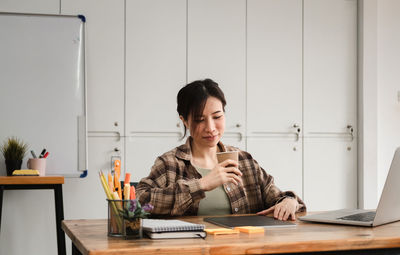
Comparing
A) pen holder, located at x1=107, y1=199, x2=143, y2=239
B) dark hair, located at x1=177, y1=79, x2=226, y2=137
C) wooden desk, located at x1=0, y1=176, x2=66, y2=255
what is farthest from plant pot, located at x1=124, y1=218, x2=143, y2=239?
wooden desk, located at x1=0, y1=176, x2=66, y2=255

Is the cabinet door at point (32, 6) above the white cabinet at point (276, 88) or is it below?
above

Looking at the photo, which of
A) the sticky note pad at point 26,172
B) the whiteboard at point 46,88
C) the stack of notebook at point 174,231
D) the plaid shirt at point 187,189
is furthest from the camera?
the whiteboard at point 46,88

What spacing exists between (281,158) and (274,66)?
68cm

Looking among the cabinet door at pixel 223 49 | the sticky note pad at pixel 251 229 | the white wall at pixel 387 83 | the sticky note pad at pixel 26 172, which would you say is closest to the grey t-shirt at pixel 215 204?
the sticky note pad at pixel 251 229

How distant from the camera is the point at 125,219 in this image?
136 cm

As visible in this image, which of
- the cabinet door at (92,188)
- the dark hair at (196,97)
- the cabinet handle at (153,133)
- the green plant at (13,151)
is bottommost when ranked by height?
the cabinet door at (92,188)

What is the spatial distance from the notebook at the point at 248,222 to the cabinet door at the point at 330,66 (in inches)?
93.4

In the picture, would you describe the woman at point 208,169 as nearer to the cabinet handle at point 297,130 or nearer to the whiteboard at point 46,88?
the whiteboard at point 46,88

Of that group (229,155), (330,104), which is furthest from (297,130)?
(229,155)

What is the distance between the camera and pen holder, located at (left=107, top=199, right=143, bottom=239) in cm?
135

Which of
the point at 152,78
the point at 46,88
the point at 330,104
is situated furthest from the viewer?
the point at 330,104

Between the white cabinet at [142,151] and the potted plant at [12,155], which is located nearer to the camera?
the potted plant at [12,155]

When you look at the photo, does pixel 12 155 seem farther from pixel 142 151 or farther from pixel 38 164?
pixel 142 151

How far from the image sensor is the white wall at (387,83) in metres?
4.21
